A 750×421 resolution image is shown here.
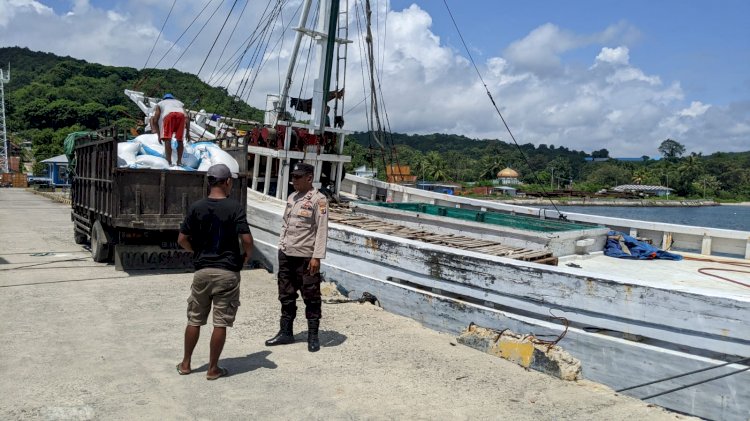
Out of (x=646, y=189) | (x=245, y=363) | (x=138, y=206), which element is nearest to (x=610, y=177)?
(x=646, y=189)

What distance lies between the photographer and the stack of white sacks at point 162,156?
845cm

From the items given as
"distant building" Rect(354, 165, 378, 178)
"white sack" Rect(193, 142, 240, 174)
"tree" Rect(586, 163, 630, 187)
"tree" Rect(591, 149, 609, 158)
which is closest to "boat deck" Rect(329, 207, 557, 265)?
"white sack" Rect(193, 142, 240, 174)

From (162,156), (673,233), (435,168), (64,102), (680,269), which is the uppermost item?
(64,102)

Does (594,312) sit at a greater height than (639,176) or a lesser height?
lesser

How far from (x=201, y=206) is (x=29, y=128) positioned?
102974mm

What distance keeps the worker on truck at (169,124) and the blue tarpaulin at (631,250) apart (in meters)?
6.42

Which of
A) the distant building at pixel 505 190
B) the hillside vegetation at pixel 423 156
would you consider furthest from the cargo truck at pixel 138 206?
Answer: the distant building at pixel 505 190

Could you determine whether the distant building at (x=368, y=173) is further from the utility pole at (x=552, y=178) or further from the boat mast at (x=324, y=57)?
the utility pole at (x=552, y=178)

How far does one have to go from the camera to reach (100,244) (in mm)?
8898

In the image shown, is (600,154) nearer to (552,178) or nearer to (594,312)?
(552,178)

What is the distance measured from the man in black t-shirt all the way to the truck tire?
5278 millimetres

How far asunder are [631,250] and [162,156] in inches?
277

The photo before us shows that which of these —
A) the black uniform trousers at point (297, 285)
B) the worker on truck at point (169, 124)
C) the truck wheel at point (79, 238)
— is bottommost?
the truck wheel at point (79, 238)

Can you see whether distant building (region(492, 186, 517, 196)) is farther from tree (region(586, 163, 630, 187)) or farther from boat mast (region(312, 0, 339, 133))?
boat mast (region(312, 0, 339, 133))
